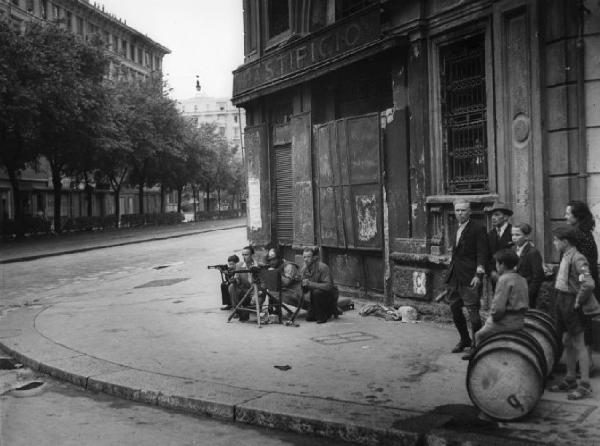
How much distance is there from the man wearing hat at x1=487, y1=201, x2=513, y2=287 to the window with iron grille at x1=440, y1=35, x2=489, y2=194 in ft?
4.64

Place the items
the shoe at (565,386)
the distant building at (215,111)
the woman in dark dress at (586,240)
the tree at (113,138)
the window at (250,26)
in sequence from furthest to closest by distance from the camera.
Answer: the distant building at (215,111) < the tree at (113,138) < the window at (250,26) < the woman in dark dress at (586,240) < the shoe at (565,386)

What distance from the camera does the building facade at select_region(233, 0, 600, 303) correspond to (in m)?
7.76

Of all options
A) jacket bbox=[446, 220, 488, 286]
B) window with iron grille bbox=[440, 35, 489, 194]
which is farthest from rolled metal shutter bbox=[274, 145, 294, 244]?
jacket bbox=[446, 220, 488, 286]

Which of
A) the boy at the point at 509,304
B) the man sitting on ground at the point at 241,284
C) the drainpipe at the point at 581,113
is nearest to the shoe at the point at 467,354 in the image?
the boy at the point at 509,304

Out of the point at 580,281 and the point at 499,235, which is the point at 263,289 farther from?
the point at 580,281

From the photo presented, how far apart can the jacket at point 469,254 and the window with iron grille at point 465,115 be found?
174cm

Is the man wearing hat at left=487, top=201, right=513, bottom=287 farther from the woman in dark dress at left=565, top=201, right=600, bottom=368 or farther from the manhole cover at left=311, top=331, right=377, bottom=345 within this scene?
the manhole cover at left=311, top=331, right=377, bottom=345

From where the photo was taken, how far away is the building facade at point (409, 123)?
7.76 m

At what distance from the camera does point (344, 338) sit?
28.1 feet

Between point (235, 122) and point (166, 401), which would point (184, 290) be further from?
point (235, 122)

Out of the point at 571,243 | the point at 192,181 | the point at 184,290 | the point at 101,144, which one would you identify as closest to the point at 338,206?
the point at 184,290

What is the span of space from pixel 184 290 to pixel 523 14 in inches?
363

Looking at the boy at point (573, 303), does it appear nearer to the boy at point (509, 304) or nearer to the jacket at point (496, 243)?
the boy at point (509, 304)

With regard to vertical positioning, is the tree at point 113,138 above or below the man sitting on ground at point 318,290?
above
